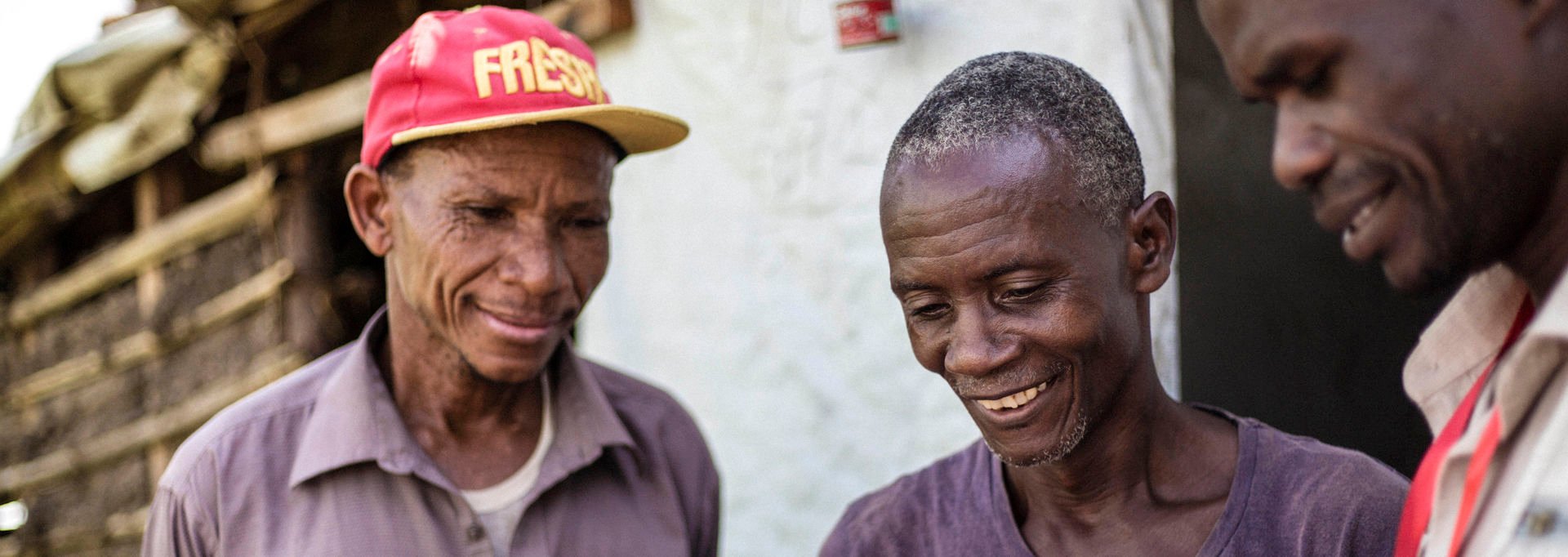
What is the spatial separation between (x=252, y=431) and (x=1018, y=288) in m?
1.54

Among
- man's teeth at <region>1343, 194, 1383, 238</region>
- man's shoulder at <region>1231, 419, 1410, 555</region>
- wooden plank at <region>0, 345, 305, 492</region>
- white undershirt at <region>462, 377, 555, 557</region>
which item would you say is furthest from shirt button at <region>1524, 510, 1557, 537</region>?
wooden plank at <region>0, 345, 305, 492</region>

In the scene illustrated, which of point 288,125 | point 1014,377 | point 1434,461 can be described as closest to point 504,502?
point 1014,377

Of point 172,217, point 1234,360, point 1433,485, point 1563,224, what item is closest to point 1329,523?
point 1433,485

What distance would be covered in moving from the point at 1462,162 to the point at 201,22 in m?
4.54

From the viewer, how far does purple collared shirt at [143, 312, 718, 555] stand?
225 centimetres

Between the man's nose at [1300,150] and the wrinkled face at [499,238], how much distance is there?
1456 mm

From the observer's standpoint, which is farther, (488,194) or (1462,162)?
(488,194)

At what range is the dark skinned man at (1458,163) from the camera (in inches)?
43.9

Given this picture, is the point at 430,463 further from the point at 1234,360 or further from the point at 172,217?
the point at 172,217

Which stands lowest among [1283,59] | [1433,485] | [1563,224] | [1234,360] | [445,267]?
[1234,360]

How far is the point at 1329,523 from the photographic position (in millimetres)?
1729

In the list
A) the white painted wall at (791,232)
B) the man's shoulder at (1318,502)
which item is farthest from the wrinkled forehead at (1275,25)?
the white painted wall at (791,232)

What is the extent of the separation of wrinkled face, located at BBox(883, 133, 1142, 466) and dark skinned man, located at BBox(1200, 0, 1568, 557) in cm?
52

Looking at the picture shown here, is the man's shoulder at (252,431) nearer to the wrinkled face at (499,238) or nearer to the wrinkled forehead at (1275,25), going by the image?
the wrinkled face at (499,238)
